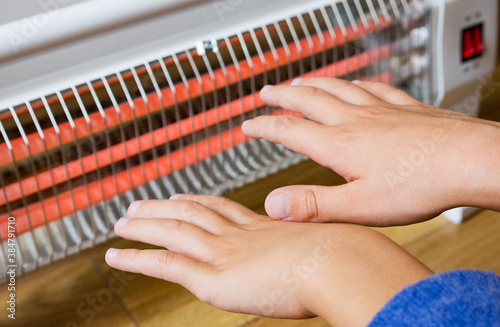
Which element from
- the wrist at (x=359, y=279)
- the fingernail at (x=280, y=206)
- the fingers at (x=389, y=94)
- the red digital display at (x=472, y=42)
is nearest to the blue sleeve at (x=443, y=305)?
the wrist at (x=359, y=279)

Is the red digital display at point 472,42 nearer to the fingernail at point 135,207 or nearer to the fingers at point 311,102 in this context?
the fingers at point 311,102

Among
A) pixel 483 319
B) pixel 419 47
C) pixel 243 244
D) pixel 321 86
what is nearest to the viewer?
pixel 483 319

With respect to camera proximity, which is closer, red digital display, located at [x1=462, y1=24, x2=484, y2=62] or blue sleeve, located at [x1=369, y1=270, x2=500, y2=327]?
blue sleeve, located at [x1=369, y1=270, x2=500, y2=327]

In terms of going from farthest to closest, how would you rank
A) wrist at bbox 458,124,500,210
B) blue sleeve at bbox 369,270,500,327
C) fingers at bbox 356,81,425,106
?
1. fingers at bbox 356,81,425,106
2. wrist at bbox 458,124,500,210
3. blue sleeve at bbox 369,270,500,327

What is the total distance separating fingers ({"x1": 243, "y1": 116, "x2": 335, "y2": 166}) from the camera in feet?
1.59

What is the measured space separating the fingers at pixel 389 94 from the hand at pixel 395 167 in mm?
43

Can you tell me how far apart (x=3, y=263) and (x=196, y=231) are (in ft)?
0.66

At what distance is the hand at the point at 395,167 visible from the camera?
439mm

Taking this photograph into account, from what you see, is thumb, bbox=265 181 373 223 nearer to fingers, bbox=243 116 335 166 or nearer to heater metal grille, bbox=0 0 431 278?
fingers, bbox=243 116 335 166

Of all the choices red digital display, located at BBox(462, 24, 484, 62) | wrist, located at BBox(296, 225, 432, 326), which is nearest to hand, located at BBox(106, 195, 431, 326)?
wrist, located at BBox(296, 225, 432, 326)

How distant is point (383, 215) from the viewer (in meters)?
0.45

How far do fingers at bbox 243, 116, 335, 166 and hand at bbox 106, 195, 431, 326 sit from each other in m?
0.07

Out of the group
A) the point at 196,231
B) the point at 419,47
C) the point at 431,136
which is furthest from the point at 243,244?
the point at 419,47

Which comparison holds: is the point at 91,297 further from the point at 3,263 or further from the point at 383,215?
the point at 383,215
